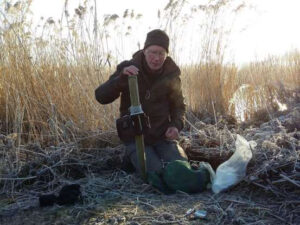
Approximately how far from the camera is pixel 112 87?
96.6 inches

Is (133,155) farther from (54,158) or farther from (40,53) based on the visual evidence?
(40,53)

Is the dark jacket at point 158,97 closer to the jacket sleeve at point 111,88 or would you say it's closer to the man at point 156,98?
the man at point 156,98

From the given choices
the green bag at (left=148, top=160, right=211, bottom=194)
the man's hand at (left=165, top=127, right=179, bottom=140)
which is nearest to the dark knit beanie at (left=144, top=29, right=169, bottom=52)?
the man's hand at (left=165, top=127, right=179, bottom=140)

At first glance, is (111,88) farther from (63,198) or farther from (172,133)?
(63,198)

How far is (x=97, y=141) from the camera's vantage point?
302cm

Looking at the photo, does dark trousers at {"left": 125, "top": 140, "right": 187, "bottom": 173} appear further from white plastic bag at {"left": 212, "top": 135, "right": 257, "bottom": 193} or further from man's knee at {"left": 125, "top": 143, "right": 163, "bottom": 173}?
white plastic bag at {"left": 212, "top": 135, "right": 257, "bottom": 193}

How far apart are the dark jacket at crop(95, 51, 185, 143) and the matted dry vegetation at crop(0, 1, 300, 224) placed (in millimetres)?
238

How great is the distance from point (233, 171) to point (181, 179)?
11.3 inches

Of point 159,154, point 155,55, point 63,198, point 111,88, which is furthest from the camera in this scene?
point 159,154

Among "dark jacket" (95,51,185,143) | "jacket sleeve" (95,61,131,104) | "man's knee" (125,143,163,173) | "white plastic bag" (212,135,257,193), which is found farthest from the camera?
"dark jacket" (95,51,185,143)

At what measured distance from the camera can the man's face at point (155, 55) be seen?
2586 mm

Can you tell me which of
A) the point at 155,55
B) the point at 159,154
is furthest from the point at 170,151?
the point at 155,55

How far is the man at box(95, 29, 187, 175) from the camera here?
101 inches

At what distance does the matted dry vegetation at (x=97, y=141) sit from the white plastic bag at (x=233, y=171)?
57 millimetres
